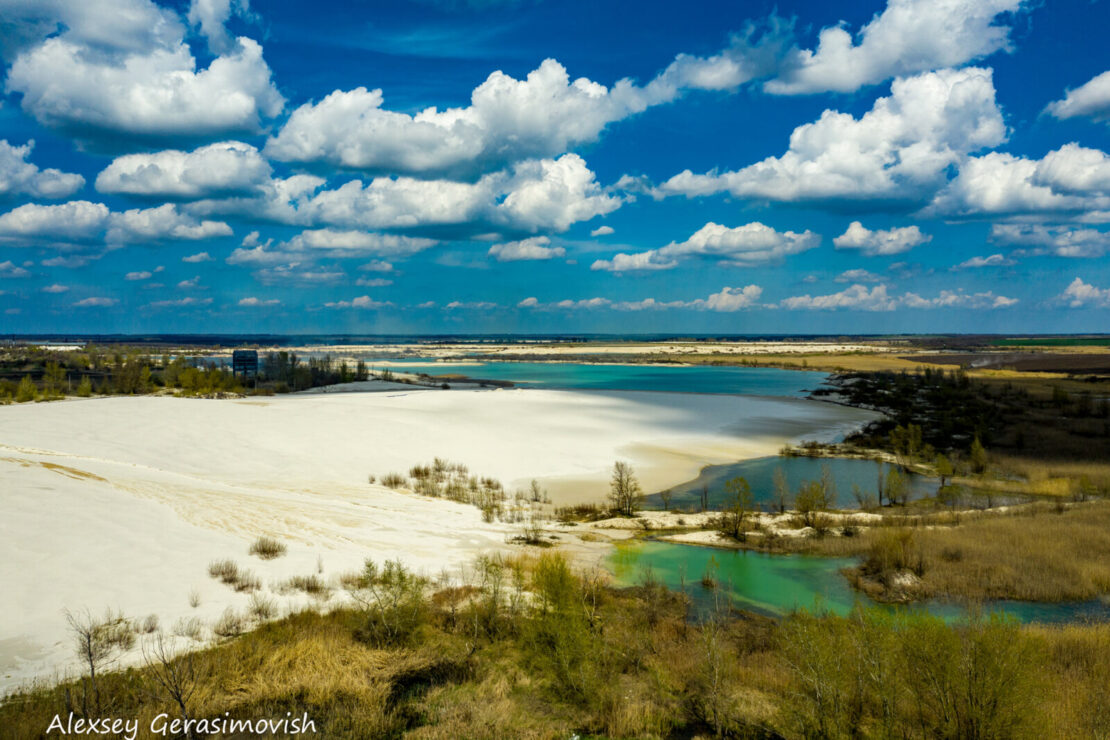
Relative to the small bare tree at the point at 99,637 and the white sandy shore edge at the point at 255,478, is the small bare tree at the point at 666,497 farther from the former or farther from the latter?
the small bare tree at the point at 99,637

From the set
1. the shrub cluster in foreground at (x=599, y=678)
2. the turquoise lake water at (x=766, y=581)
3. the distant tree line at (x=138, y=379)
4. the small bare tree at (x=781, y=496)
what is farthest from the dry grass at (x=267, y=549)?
the distant tree line at (x=138, y=379)

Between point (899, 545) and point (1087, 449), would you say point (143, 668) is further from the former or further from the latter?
point (1087, 449)

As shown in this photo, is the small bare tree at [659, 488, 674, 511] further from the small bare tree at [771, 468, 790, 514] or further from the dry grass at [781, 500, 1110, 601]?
the dry grass at [781, 500, 1110, 601]

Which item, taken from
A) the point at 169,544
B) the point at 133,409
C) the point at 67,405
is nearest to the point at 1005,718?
the point at 169,544

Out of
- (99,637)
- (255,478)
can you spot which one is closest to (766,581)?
(99,637)

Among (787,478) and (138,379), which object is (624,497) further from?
(138,379)
